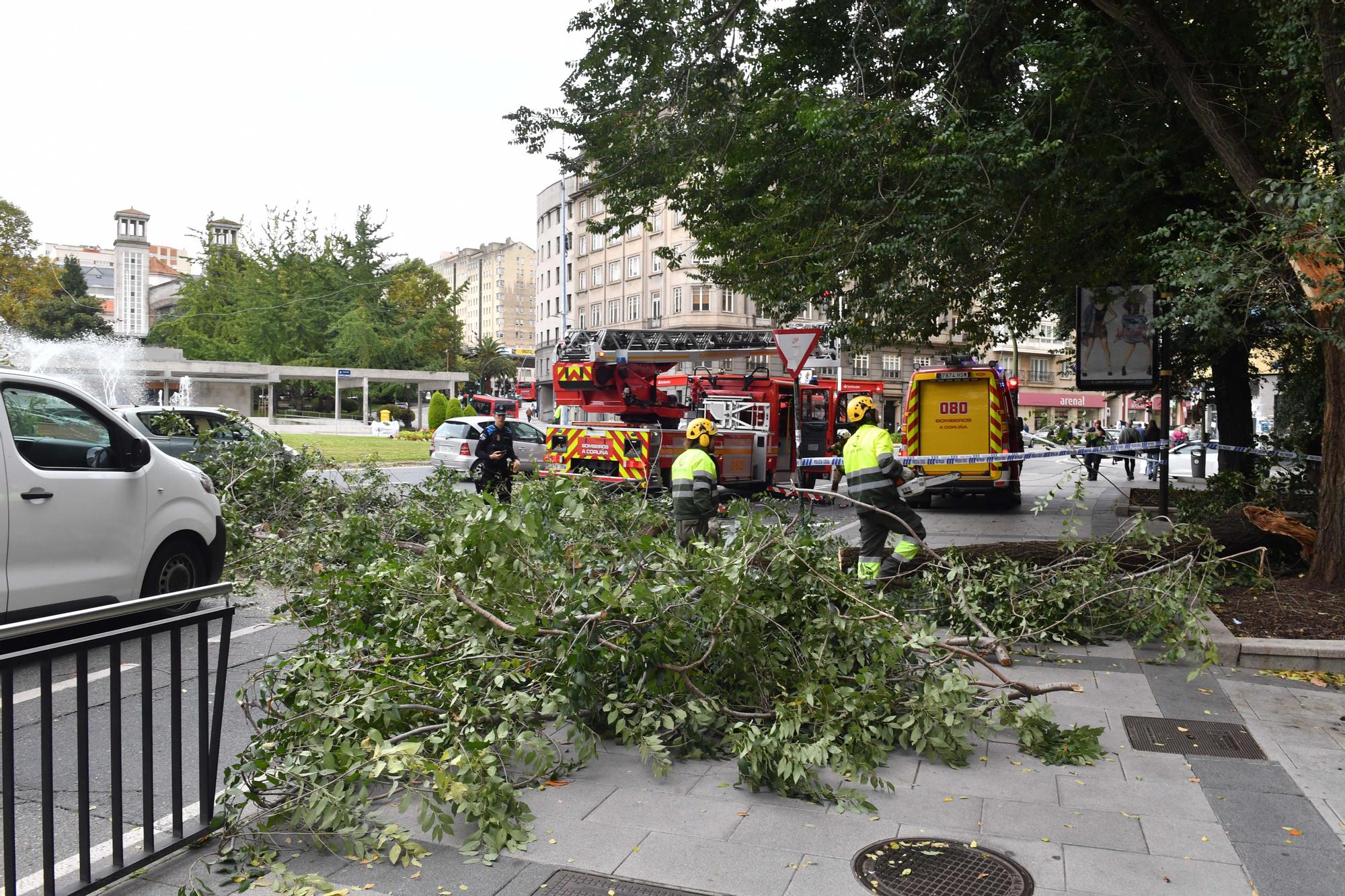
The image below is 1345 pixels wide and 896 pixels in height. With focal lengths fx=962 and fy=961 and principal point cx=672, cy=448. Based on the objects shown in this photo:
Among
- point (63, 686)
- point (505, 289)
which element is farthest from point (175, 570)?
point (505, 289)

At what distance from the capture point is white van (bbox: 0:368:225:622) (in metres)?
5.78

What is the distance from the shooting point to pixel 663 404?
16422 millimetres

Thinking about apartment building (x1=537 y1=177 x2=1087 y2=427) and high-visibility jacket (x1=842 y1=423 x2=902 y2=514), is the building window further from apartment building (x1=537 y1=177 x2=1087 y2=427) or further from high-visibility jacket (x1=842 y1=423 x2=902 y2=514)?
high-visibility jacket (x1=842 y1=423 x2=902 y2=514)

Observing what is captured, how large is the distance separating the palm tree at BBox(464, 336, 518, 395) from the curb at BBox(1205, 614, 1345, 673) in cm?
8019

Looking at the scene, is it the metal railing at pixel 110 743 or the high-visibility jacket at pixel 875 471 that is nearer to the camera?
the metal railing at pixel 110 743

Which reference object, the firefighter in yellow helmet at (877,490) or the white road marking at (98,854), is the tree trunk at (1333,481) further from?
the white road marking at (98,854)

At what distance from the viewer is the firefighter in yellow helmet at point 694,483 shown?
8.80m

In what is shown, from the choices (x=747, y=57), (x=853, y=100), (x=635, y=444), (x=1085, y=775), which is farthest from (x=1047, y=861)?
(x=635, y=444)

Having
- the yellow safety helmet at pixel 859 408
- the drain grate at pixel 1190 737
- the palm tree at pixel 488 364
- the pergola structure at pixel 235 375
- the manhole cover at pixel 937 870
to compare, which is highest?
the palm tree at pixel 488 364

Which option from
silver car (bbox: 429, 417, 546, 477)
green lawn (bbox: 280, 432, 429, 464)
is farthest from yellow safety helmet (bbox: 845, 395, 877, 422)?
green lawn (bbox: 280, 432, 429, 464)

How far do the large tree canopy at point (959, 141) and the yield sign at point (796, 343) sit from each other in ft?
1.23

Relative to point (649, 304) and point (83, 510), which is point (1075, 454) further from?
point (649, 304)

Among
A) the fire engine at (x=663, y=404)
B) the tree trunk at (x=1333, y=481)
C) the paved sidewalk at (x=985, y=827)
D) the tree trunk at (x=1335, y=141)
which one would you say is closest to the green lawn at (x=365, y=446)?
the fire engine at (x=663, y=404)

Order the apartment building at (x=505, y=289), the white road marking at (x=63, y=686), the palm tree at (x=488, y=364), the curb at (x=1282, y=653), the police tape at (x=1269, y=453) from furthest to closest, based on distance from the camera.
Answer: the apartment building at (x=505, y=289)
the palm tree at (x=488, y=364)
the police tape at (x=1269, y=453)
the curb at (x=1282, y=653)
the white road marking at (x=63, y=686)
